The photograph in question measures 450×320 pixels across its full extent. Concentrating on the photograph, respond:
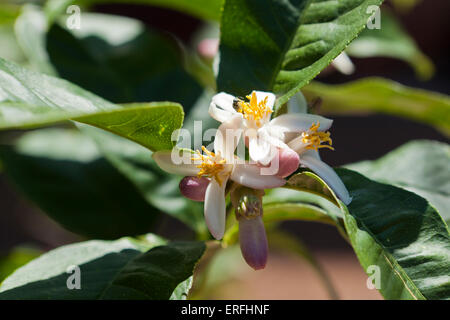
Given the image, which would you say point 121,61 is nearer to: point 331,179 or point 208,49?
point 208,49

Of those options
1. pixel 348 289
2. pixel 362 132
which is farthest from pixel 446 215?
pixel 362 132

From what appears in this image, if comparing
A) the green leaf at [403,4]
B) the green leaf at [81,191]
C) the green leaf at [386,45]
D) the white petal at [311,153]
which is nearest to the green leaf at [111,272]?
the white petal at [311,153]

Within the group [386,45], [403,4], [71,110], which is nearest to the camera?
[71,110]

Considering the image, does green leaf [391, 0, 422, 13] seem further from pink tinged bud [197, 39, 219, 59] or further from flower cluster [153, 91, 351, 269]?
flower cluster [153, 91, 351, 269]

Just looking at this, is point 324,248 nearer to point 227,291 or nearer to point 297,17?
point 227,291

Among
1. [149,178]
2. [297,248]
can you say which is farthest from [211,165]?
[297,248]

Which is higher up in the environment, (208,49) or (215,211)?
(208,49)

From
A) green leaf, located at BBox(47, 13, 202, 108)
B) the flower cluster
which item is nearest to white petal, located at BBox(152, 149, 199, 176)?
the flower cluster
